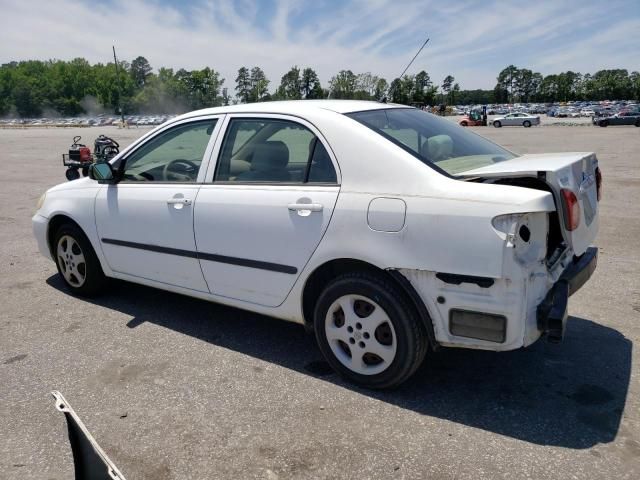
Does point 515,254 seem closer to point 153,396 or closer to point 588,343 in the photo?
point 588,343

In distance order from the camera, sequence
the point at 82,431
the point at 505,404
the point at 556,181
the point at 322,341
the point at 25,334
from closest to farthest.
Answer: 1. the point at 82,431
2. the point at 556,181
3. the point at 505,404
4. the point at 322,341
5. the point at 25,334

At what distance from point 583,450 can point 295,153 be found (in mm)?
2291

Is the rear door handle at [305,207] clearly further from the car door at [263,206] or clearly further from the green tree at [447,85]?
the green tree at [447,85]

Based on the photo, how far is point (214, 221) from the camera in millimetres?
3482

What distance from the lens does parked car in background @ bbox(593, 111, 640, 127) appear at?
40.5 m

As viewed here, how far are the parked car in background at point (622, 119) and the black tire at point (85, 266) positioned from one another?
44892 millimetres

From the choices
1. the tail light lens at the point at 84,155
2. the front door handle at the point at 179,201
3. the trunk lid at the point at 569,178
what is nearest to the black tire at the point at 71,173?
the tail light lens at the point at 84,155

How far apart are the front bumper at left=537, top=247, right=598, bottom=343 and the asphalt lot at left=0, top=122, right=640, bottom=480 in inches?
20.4

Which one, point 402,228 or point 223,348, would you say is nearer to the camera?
point 402,228

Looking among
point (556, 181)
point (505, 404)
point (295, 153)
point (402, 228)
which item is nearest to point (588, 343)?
point (505, 404)

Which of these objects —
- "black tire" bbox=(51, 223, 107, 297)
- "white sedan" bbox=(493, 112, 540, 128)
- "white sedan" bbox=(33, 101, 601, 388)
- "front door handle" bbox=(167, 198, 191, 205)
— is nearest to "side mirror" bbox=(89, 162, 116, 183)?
"white sedan" bbox=(33, 101, 601, 388)

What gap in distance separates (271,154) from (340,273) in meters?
0.97

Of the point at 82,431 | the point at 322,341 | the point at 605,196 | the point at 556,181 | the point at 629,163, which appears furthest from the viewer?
the point at 629,163

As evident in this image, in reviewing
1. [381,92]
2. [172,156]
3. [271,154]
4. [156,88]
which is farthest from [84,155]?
[156,88]
